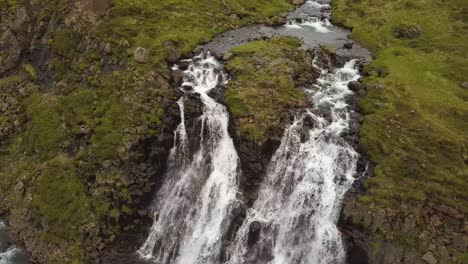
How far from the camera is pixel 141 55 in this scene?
46.8m

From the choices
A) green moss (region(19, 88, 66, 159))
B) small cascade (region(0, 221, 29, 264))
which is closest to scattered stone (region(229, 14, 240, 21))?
green moss (region(19, 88, 66, 159))

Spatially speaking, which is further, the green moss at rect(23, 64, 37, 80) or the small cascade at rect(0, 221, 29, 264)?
the green moss at rect(23, 64, 37, 80)

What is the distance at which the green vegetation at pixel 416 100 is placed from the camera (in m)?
35.8

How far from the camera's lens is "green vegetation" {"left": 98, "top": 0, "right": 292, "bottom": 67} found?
49.5 metres

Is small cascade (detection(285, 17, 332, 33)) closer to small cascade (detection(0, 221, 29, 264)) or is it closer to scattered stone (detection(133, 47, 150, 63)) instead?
scattered stone (detection(133, 47, 150, 63))

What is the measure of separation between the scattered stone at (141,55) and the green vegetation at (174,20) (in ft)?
2.31

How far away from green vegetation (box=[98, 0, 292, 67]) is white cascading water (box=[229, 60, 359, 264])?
16.5 m

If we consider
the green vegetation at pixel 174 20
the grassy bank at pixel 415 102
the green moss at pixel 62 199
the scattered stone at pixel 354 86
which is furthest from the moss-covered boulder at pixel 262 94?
the green moss at pixel 62 199

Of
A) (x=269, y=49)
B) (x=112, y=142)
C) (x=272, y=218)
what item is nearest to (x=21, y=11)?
(x=112, y=142)

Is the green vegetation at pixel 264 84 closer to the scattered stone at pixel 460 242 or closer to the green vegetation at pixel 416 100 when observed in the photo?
the green vegetation at pixel 416 100

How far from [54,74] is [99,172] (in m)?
14.9

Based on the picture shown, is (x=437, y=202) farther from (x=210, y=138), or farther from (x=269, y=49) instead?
(x=269, y=49)

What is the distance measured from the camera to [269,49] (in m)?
49.5

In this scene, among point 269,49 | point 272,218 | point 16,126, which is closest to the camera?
point 272,218
